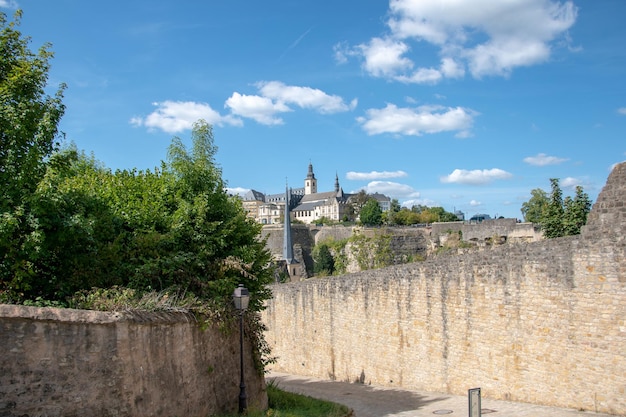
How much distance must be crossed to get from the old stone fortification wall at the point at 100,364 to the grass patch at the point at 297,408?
5.09 ft

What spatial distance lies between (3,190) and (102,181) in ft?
14.2

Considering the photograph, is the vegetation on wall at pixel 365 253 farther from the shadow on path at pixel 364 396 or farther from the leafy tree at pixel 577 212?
the shadow on path at pixel 364 396

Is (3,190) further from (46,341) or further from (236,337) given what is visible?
(236,337)

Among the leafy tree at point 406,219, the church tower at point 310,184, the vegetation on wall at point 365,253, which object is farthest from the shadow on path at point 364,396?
the church tower at point 310,184

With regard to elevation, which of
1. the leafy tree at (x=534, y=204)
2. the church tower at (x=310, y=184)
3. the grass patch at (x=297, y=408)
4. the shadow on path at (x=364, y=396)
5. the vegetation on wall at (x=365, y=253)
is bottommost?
the shadow on path at (x=364, y=396)

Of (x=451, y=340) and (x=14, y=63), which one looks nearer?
(x=14, y=63)

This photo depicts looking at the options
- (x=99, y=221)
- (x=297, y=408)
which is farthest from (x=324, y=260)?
(x=99, y=221)

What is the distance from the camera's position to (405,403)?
1524cm

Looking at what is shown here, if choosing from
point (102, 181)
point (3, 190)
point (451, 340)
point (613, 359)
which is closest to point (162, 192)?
point (102, 181)

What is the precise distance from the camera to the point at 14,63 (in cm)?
985

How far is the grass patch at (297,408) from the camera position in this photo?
11.3 m

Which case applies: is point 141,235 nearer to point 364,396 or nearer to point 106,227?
point 106,227

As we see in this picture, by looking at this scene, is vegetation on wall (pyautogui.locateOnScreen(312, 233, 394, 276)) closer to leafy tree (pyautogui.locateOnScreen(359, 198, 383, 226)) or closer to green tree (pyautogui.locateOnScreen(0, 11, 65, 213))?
green tree (pyautogui.locateOnScreen(0, 11, 65, 213))

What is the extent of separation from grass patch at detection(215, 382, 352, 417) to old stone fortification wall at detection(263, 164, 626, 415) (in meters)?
3.90
